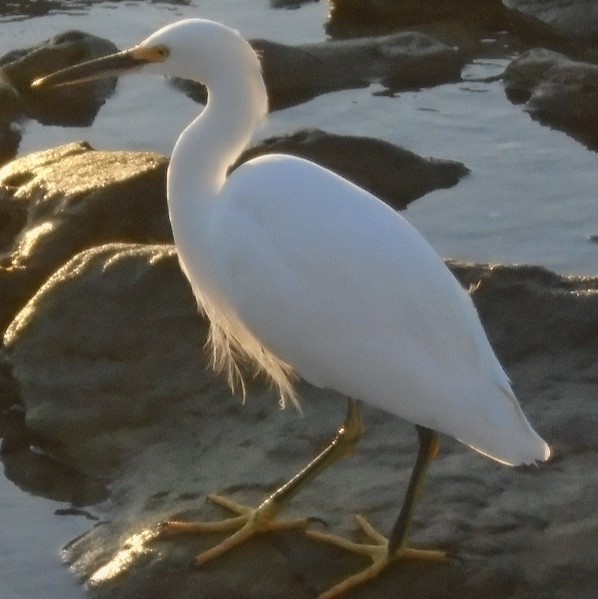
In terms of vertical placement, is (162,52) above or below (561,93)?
above

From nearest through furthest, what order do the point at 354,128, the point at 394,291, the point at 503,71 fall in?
the point at 394,291, the point at 354,128, the point at 503,71

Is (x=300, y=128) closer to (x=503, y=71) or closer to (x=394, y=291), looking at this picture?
(x=503, y=71)

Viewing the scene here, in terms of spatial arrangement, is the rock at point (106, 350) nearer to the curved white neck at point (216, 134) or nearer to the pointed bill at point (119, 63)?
the curved white neck at point (216, 134)

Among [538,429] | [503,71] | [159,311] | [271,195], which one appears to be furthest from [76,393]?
[503,71]

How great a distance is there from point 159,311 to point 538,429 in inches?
58.9

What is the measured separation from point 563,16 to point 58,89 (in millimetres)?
3980

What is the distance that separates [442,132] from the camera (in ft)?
27.4

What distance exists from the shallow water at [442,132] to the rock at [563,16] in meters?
0.83

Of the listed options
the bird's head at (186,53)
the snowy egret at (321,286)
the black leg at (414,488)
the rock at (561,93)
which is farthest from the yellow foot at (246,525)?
the rock at (561,93)

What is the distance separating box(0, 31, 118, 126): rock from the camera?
8789mm

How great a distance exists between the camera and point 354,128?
8422 millimetres

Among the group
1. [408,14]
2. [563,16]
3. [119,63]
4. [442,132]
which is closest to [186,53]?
[119,63]

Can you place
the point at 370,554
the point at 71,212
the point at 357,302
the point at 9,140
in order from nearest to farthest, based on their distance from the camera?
the point at 357,302
the point at 370,554
the point at 71,212
the point at 9,140

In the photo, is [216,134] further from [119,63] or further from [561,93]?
[561,93]
